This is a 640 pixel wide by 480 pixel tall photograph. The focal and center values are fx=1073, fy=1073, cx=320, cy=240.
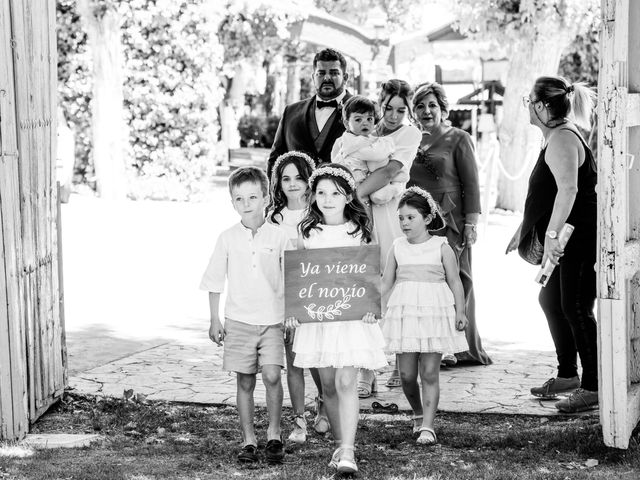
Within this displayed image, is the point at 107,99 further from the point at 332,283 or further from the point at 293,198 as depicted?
the point at 332,283

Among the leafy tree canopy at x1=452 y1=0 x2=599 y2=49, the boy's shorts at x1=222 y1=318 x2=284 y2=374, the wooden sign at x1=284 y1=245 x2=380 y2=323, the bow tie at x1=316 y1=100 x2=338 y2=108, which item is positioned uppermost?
the leafy tree canopy at x1=452 y1=0 x2=599 y2=49

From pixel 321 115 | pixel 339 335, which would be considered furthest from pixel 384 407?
pixel 321 115

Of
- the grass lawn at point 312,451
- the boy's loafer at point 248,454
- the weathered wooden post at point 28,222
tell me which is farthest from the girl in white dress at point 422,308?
the weathered wooden post at point 28,222

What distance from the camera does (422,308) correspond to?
5719 millimetres

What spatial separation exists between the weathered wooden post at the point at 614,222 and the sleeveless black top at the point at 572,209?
0.97m

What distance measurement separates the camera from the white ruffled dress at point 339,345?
498cm

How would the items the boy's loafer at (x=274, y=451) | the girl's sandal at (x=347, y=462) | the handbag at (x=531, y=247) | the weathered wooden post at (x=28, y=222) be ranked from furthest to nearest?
the handbag at (x=531, y=247), the weathered wooden post at (x=28, y=222), the boy's loafer at (x=274, y=451), the girl's sandal at (x=347, y=462)

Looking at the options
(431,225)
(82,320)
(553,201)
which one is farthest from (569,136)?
(82,320)

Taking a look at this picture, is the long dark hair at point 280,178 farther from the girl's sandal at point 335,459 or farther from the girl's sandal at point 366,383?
the girl's sandal at point 335,459

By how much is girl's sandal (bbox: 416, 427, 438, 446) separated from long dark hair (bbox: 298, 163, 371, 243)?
42.2 inches

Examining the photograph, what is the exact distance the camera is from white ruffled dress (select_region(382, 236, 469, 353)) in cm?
562

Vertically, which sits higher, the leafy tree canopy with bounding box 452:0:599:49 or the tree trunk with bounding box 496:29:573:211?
the leafy tree canopy with bounding box 452:0:599:49

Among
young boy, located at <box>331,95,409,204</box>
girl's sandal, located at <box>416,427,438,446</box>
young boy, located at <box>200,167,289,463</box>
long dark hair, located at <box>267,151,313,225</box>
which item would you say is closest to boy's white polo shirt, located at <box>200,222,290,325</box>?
young boy, located at <box>200,167,289,463</box>

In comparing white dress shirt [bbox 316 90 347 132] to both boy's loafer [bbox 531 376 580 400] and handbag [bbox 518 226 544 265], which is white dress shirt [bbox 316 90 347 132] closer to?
handbag [bbox 518 226 544 265]
